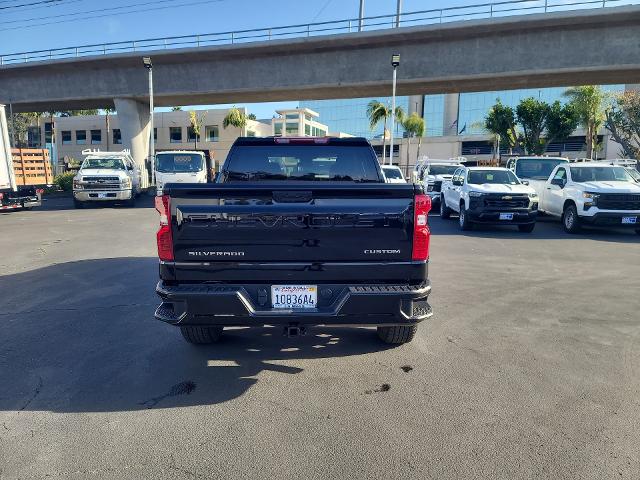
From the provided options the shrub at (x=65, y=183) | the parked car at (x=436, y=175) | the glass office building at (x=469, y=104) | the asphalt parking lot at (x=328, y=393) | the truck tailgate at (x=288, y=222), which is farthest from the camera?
the glass office building at (x=469, y=104)

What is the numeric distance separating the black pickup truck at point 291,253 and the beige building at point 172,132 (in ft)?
183

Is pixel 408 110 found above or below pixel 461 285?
above

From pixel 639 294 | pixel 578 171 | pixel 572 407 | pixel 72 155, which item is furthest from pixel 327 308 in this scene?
pixel 72 155

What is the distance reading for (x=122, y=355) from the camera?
4.78 m

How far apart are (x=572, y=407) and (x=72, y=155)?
70.9 metres

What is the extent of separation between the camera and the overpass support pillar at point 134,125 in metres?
31.5

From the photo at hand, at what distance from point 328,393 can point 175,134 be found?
202 feet

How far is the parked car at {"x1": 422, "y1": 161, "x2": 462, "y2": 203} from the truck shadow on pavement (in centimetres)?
1530

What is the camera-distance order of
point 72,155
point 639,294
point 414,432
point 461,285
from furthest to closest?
point 72,155, point 461,285, point 639,294, point 414,432

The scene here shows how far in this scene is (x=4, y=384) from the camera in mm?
4164

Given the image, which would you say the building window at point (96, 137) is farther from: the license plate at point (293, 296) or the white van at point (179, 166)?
the license plate at point (293, 296)

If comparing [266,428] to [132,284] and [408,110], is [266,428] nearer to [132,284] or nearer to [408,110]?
[132,284]

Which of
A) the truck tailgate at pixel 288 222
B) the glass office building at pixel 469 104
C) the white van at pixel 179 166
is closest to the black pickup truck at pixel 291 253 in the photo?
the truck tailgate at pixel 288 222

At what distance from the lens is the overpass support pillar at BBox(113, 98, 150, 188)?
31.5m
